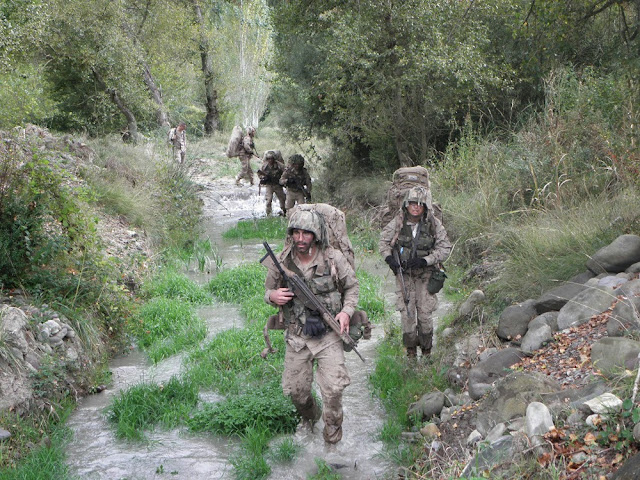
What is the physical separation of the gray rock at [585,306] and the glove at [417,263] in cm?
133

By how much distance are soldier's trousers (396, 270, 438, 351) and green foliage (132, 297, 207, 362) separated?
8.64 ft

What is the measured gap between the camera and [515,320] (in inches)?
239

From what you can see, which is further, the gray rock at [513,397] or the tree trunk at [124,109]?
the tree trunk at [124,109]

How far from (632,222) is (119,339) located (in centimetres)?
588

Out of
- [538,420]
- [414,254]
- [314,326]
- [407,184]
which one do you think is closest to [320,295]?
[314,326]

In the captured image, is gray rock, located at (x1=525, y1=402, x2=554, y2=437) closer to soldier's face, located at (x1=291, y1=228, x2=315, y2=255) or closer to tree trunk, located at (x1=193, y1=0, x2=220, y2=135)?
soldier's face, located at (x1=291, y1=228, x2=315, y2=255)

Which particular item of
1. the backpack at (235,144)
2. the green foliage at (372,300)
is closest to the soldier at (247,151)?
the backpack at (235,144)

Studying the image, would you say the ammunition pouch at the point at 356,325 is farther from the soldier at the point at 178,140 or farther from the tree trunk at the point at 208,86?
the tree trunk at the point at 208,86

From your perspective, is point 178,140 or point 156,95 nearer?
point 178,140

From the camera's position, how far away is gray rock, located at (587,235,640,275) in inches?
239

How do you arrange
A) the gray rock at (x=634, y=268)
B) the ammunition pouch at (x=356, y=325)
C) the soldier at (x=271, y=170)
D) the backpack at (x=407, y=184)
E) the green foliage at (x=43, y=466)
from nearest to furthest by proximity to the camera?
1. the green foliage at (x=43, y=466)
2. the ammunition pouch at (x=356, y=325)
3. the gray rock at (x=634, y=268)
4. the backpack at (x=407, y=184)
5. the soldier at (x=271, y=170)

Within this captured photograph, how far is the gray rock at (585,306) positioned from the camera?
5551mm

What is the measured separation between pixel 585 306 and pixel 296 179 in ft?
31.6

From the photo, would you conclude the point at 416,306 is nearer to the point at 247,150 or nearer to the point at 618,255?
the point at 618,255
